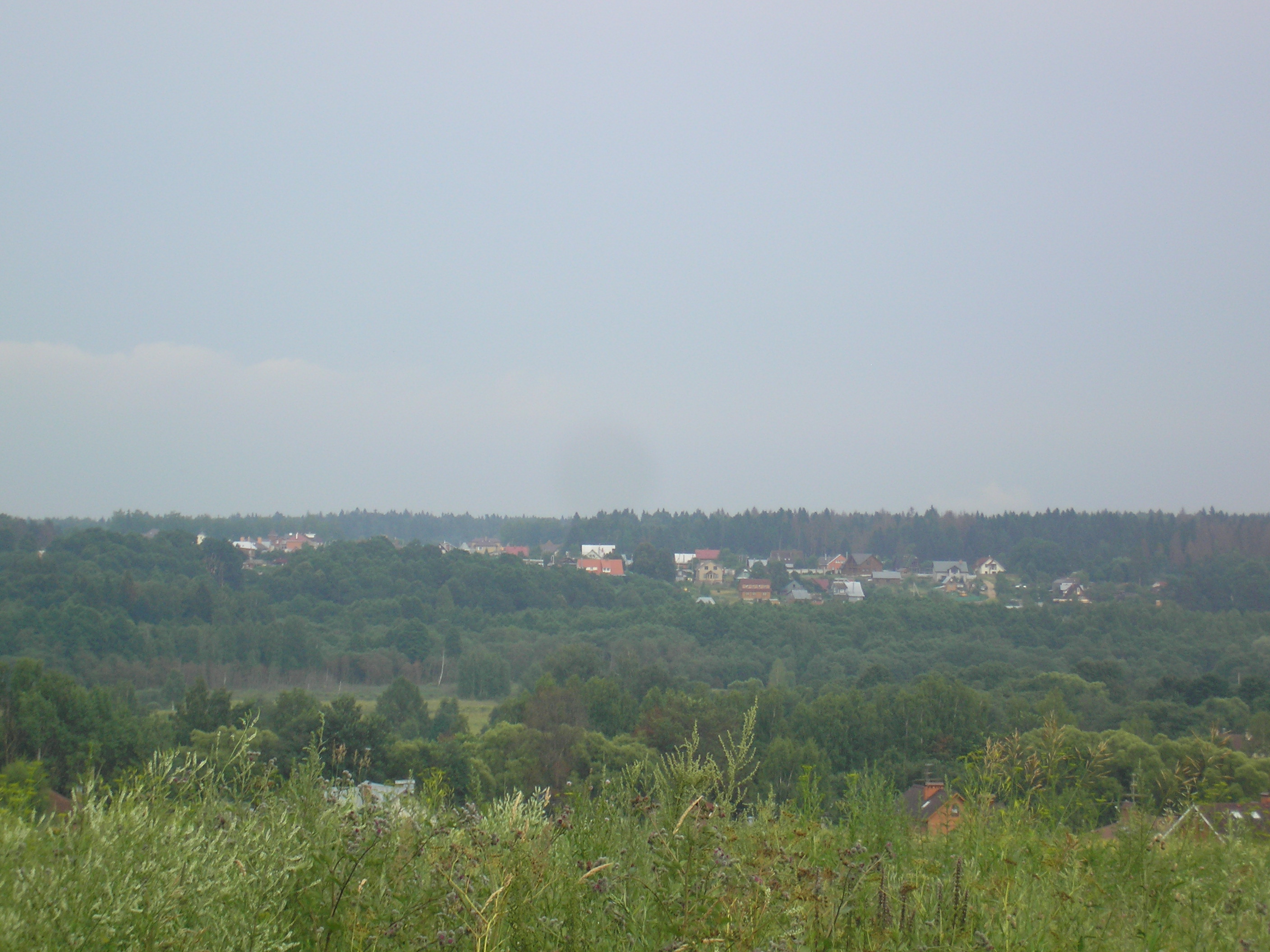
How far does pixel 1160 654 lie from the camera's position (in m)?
43.4

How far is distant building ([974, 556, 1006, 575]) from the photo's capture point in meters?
76.2

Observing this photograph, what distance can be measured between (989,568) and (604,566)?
32271 mm

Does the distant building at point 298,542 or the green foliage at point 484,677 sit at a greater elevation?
the distant building at point 298,542

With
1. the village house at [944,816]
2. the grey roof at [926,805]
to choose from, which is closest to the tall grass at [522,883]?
the village house at [944,816]

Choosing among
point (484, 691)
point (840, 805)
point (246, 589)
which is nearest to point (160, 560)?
point (246, 589)

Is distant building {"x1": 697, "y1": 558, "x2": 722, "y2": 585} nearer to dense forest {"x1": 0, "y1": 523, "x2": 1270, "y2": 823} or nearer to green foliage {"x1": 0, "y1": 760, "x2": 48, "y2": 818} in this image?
dense forest {"x1": 0, "y1": 523, "x2": 1270, "y2": 823}

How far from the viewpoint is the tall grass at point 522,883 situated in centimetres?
196

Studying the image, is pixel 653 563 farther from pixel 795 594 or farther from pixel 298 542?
pixel 298 542

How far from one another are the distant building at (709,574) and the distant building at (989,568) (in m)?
21.5

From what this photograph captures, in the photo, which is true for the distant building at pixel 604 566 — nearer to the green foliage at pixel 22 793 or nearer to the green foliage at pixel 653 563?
the green foliage at pixel 653 563

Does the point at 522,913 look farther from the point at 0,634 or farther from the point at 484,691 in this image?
the point at 0,634

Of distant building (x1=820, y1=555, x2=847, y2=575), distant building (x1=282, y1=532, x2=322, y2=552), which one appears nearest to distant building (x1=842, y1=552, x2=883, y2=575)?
distant building (x1=820, y1=555, x2=847, y2=575)

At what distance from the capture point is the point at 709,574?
8038cm

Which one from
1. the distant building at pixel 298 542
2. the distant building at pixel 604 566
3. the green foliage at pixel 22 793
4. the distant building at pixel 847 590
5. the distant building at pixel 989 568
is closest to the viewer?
the green foliage at pixel 22 793
